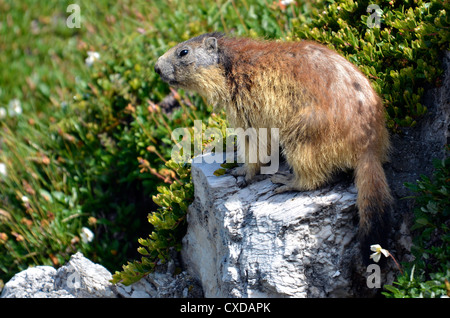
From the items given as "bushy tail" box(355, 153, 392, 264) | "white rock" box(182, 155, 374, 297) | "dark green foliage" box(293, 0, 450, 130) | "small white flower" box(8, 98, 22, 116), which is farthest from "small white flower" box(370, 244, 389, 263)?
"small white flower" box(8, 98, 22, 116)

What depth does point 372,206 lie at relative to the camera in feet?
13.2

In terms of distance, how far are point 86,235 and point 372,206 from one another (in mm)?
3695

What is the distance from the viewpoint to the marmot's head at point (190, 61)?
510 centimetres

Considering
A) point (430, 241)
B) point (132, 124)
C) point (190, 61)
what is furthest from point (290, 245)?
point (132, 124)

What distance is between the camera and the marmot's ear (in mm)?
5062

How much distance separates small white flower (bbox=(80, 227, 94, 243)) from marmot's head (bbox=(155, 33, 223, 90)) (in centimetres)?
220

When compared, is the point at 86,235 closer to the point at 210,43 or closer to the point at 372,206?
the point at 210,43

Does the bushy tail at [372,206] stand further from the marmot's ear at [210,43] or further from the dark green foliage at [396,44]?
the marmot's ear at [210,43]

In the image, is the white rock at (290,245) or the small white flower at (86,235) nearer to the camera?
the white rock at (290,245)

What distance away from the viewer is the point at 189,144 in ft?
19.7

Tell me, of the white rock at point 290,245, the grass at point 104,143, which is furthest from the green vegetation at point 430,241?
the grass at point 104,143
